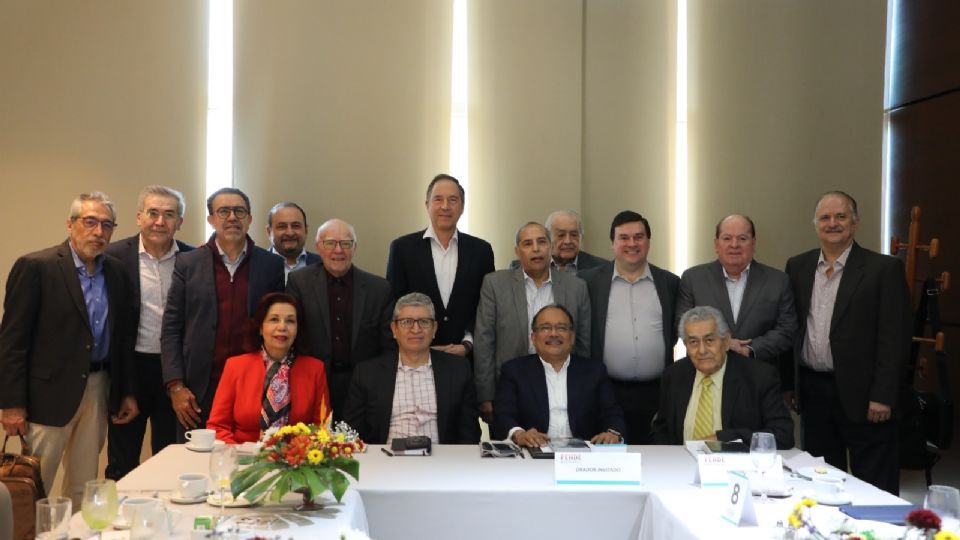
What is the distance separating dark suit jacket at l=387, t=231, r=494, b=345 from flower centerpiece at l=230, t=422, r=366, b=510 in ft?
6.35

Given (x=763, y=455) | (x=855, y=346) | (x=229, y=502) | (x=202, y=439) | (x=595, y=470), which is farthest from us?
(x=855, y=346)

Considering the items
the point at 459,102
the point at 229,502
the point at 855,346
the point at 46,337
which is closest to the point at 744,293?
the point at 855,346

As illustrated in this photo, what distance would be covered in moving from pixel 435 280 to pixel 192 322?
3.90ft

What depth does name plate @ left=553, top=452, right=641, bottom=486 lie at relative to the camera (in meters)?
2.88

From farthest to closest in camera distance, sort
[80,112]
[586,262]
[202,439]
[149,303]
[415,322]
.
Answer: [80,112] → [586,262] → [149,303] → [415,322] → [202,439]

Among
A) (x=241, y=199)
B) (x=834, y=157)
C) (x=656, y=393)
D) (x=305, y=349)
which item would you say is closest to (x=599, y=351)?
(x=656, y=393)

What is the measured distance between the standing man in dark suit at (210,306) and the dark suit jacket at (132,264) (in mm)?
196

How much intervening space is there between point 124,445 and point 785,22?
4.61 m

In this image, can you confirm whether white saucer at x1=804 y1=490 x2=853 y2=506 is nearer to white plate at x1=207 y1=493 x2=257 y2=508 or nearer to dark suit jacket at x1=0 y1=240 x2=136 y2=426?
white plate at x1=207 y1=493 x2=257 y2=508

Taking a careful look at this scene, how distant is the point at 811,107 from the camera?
18.2ft

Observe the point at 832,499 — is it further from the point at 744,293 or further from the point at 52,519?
the point at 52,519

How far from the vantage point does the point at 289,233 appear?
15.5 feet

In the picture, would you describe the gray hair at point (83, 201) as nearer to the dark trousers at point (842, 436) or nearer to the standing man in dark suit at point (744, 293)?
the standing man in dark suit at point (744, 293)

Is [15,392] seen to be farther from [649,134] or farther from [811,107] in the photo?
[811,107]
